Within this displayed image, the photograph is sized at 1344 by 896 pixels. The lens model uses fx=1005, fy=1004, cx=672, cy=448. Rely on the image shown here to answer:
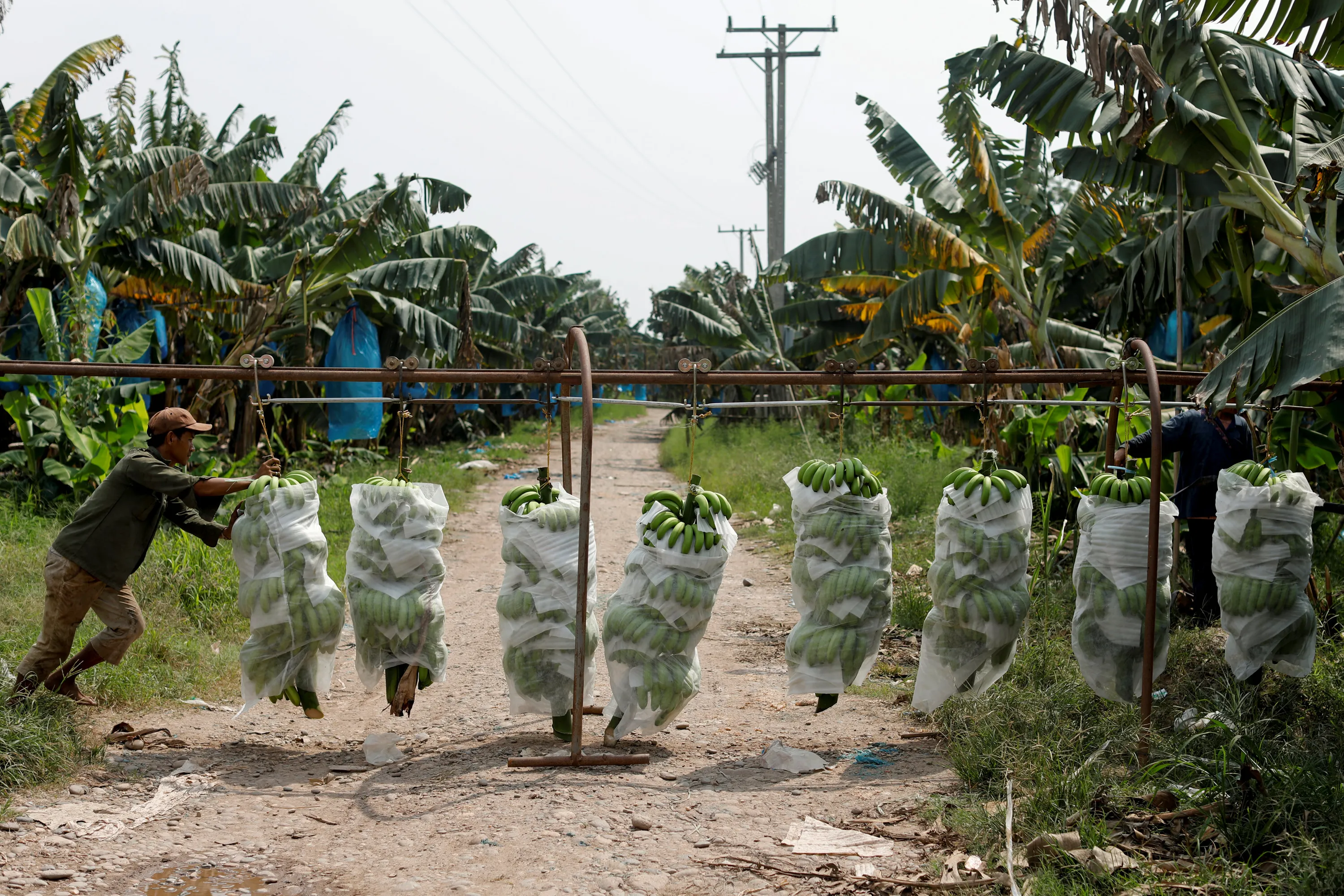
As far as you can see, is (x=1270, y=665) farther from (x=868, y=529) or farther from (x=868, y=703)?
(x=868, y=703)

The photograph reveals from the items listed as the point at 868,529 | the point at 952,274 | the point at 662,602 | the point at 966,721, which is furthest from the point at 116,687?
the point at 952,274

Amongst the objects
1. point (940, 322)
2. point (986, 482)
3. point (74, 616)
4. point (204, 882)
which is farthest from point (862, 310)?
point (204, 882)

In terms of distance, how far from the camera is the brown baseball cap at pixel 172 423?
4621 mm

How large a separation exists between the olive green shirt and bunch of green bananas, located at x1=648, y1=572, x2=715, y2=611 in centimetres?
205

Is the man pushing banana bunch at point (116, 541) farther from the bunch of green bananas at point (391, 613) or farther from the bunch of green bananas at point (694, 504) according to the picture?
the bunch of green bananas at point (694, 504)

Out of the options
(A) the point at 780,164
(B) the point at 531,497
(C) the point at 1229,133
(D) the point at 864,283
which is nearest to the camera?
(B) the point at 531,497

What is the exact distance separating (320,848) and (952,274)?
8310 mm

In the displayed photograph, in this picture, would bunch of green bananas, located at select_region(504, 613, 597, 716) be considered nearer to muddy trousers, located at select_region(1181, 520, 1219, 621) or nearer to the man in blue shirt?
the man in blue shirt

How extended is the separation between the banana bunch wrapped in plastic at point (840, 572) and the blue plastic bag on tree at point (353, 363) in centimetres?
885

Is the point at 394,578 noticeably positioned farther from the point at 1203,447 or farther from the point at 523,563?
the point at 1203,447

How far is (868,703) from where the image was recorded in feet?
18.5

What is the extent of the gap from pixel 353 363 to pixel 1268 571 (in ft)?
36.4

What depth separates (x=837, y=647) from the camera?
4.27m

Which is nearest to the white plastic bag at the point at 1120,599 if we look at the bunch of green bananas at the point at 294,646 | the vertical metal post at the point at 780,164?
the bunch of green bananas at the point at 294,646
